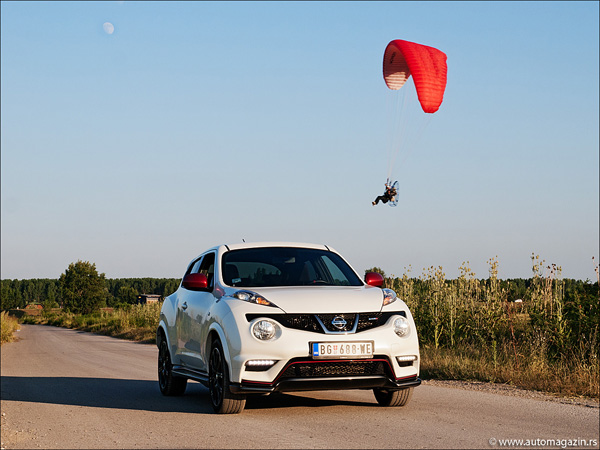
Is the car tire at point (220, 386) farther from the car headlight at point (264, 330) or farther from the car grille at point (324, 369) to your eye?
the car grille at point (324, 369)

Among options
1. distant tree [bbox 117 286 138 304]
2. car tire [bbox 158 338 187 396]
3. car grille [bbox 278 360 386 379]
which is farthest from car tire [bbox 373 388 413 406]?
distant tree [bbox 117 286 138 304]

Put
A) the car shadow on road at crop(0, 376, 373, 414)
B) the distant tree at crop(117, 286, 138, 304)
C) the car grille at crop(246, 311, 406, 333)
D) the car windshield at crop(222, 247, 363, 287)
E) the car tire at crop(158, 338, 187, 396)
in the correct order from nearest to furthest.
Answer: the car grille at crop(246, 311, 406, 333), the car windshield at crop(222, 247, 363, 287), the car shadow on road at crop(0, 376, 373, 414), the car tire at crop(158, 338, 187, 396), the distant tree at crop(117, 286, 138, 304)

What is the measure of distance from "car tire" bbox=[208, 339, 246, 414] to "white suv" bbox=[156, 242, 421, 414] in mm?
11

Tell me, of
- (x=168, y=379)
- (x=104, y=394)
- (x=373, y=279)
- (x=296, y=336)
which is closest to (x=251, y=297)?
(x=296, y=336)

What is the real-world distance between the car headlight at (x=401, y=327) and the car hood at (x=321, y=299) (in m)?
0.25

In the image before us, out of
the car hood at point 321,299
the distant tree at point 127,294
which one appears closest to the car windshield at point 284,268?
the car hood at point 321,299

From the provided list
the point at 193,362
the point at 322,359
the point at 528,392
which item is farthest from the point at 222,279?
the point at 528,392

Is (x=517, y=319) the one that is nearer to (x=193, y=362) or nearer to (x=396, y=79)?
(x=193, y=362)

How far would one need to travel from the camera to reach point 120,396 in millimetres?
11734

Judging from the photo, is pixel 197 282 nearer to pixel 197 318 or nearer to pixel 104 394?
pixel 197 318

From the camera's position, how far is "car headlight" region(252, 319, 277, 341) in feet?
26.7

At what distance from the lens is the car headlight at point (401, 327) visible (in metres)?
8.52

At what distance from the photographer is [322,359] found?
8094 millimetres

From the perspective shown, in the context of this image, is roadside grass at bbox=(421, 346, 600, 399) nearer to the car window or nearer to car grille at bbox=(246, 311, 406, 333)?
car grille at bbox=(246, 311, 406, 333)
